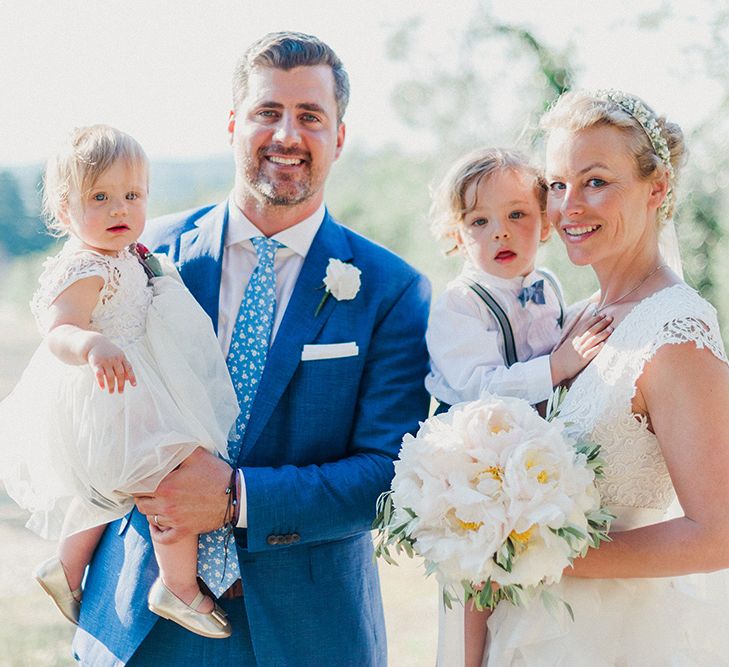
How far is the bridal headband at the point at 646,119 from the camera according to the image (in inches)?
101

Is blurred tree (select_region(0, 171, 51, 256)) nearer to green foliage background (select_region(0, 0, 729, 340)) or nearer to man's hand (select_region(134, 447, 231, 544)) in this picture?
green foliage background (select_region(0, 0, 729, 340))

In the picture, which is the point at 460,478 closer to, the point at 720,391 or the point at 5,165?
the point at 720,391

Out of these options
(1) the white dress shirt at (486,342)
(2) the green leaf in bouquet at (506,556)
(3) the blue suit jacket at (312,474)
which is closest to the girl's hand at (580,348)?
(1) the white dress shirt at (486,342)

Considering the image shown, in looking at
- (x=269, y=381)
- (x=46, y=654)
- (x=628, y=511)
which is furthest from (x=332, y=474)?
(x=46, y=654)

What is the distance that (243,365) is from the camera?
2945 mm

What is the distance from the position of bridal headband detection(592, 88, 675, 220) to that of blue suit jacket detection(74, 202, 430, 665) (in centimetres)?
87

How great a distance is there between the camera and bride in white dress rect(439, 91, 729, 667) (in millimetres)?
2271

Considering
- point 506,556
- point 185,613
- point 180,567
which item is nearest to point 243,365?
point 180,567

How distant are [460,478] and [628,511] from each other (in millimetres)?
499

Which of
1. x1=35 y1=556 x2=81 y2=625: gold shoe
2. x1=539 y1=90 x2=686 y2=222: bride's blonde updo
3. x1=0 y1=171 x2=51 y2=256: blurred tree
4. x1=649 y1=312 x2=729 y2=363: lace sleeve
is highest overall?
x1=539 y1=90 x2=686 y2=222: bride's blonde updo

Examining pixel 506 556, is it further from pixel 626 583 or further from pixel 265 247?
pixel 265 247

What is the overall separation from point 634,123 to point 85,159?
1.51 metres

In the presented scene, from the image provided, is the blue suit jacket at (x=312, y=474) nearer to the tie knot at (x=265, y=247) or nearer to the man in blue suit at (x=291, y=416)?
the man in blue suit at (x=291, y=416)

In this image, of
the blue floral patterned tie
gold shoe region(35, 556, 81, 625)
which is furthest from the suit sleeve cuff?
gold shoe region(35, 556, 81, 625)
